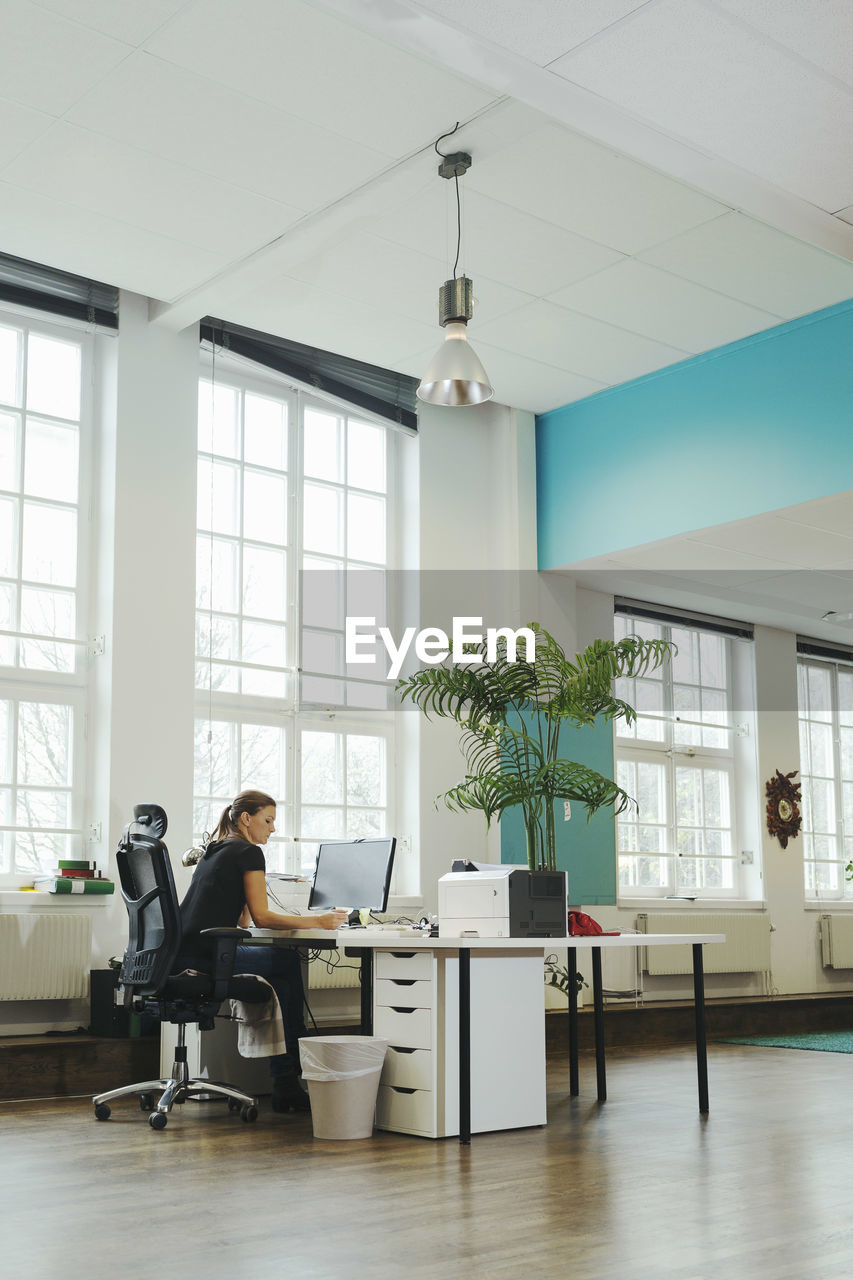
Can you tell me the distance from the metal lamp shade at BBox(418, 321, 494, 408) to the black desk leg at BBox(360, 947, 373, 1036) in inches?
84.2

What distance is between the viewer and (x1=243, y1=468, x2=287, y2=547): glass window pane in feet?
22.6

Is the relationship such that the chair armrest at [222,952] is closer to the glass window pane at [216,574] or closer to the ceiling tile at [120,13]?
the glass window pane at [216,574]

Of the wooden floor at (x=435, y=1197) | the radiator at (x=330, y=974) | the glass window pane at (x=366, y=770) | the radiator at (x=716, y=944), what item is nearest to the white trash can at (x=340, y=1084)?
the wooden floor at (x=435, y=1197)

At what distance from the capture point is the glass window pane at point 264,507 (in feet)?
22.6

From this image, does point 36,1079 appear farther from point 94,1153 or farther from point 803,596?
point 803,596

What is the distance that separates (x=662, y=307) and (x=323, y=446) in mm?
2071

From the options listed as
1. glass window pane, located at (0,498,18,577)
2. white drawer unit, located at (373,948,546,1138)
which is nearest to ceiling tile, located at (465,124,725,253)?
glass window pane, located at (0,498,18,577)

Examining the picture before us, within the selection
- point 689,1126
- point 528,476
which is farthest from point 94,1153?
point 528,476

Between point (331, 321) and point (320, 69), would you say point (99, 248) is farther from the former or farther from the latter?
point (320, 69)

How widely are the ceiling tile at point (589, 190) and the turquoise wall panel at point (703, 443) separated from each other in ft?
3.66

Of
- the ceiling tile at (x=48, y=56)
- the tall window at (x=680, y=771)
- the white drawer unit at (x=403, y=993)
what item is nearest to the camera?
Result: the ceiling tile at (x=48, y=56)

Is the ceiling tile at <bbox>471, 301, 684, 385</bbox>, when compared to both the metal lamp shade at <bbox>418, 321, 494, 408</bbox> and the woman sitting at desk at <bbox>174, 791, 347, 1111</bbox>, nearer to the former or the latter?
the metal lamp shade at <bbox>418, 321, 494, 408</bbox>

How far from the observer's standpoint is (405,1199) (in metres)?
3.56

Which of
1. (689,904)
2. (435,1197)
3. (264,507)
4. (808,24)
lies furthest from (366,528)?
(435,1197)
